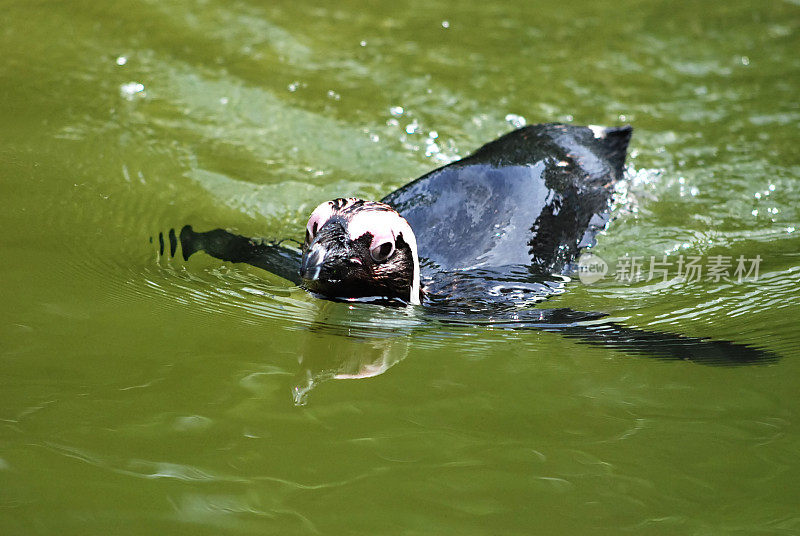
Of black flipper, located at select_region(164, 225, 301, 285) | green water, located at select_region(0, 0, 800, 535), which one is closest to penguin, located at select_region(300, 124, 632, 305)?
green water, located at select_region(0, 0, 800, 535)

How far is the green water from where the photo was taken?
2375mm

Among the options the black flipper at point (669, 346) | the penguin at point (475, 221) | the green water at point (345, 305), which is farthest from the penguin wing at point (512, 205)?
A: the black flipper at point (669, 346)

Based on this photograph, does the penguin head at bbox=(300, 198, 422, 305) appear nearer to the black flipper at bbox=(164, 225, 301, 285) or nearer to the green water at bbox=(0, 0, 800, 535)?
the green water at bbox=(0, 0, 800, 535)

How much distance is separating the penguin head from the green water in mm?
125

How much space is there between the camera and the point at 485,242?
164 inches

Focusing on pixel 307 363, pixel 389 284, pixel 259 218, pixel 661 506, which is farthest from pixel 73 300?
pixel 661 506

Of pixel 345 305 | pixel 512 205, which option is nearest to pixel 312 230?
pixel 345 305

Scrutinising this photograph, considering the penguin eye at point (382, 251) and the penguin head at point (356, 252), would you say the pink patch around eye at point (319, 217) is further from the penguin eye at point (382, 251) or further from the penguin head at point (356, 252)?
the penguin eye at point (382, 251)

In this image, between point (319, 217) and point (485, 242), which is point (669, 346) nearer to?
point (485, 242)

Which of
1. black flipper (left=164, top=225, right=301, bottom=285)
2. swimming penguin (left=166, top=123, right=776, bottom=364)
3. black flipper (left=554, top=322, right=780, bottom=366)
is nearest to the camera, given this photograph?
black flipper (left=554, top=322, right=780, bottom=366)

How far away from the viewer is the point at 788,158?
5.79 m

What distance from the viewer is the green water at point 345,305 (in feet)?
7.79

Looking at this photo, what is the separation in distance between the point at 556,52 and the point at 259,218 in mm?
3479

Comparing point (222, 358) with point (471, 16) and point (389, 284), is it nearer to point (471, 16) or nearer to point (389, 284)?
point (389, 284)
